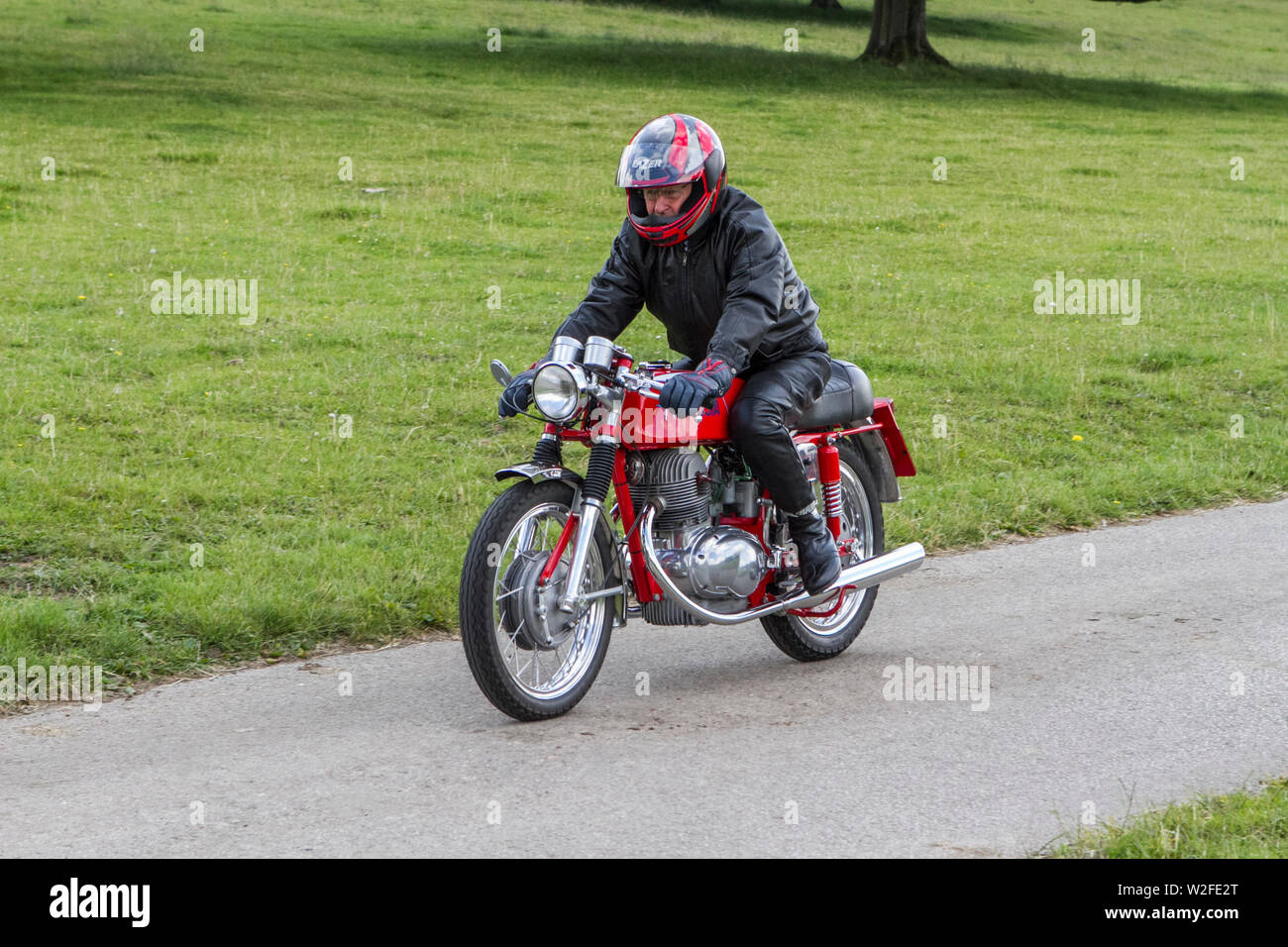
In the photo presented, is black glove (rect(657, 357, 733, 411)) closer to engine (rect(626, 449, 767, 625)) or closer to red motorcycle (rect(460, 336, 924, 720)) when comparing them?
red motorcycle (rect(460, 336, 924, 720))

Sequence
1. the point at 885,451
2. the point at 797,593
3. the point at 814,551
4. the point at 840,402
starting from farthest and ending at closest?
the point at 885,451, the point at 840,402, the point at 797,593, the point at 814,551

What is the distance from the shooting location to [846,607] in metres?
6.88

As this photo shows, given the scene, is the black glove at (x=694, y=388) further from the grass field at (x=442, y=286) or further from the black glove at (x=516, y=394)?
the grass field at (x=442, y=286)

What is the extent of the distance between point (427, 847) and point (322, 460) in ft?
16.4

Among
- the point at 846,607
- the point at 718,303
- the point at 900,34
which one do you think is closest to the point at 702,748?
the point at 846,607

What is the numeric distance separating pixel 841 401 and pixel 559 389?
1575 mm

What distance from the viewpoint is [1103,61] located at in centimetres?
4566

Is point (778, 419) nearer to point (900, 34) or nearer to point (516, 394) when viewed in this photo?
point (516, 394)

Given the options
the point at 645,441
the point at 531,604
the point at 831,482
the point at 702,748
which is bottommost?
the point at 702,748

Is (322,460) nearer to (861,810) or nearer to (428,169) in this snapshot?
(861,810)

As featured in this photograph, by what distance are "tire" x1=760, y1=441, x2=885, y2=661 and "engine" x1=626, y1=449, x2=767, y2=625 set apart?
20.1 inches

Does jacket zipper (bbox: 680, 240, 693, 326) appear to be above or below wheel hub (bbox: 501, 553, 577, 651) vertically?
above

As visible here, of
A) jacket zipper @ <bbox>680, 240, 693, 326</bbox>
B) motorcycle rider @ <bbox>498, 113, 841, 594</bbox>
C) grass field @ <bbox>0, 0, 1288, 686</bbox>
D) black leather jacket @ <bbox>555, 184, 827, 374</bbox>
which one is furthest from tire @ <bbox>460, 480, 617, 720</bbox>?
grass field @ <bbox>0, 0, 1288, 686</bbox>

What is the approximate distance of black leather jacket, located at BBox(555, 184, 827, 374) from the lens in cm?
584
